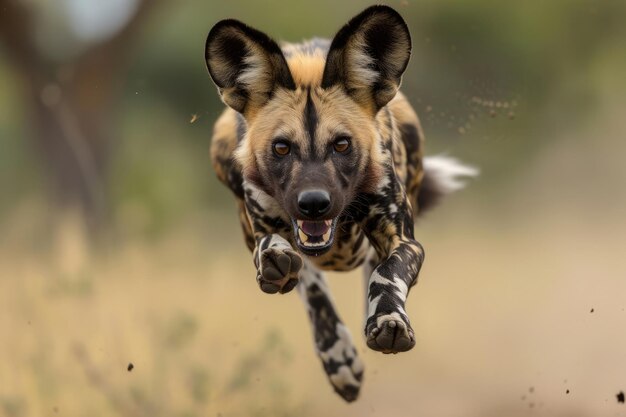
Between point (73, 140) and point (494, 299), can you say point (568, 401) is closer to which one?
point (494, 299)

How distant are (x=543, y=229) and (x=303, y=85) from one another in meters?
5.16

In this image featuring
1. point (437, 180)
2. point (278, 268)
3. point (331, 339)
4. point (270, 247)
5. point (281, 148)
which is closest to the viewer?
point (278, 268)

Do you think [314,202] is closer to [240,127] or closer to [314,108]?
[314,108]

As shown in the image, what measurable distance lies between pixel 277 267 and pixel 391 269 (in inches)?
17.7

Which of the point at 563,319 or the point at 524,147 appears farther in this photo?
the point at 524,147

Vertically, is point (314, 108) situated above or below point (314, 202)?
above

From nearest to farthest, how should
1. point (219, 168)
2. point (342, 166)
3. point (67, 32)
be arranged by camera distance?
point (342, 166), point (219, 168), point (67, 32)

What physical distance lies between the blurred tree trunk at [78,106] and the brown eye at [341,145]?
5016 millimetres

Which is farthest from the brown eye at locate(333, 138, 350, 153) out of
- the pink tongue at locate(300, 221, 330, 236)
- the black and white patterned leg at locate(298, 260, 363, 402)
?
the black and white patterned leg at locate(298, 260, 363, 402)

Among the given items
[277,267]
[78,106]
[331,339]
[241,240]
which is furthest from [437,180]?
[78,106]

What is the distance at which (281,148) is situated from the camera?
398 centimetres

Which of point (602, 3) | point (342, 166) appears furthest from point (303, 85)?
point (602, 3)

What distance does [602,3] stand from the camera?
358 inches

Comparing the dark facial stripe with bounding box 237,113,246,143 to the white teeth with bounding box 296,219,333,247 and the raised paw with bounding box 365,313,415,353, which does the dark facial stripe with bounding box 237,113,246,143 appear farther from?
the raised paw with bounding box 365,313,415,353
